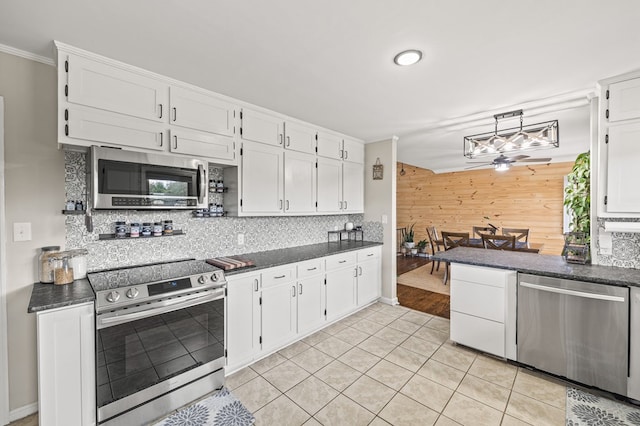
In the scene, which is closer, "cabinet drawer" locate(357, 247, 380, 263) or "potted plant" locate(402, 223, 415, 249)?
"cabinet drawer" locate(357, 247, 380, 263)

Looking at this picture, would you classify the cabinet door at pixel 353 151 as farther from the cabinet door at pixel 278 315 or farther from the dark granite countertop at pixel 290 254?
the cabinet door at pixel 278 315

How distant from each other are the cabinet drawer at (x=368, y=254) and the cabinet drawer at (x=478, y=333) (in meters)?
1.26

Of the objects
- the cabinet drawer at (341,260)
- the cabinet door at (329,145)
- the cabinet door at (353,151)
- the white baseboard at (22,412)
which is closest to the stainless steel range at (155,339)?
the white baseboard at (22,412)

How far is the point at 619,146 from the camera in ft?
7.45

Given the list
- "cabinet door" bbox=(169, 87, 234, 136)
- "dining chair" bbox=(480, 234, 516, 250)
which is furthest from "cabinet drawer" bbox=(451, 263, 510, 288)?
"cabinet door" bbox=(169, 87, 234, 136)

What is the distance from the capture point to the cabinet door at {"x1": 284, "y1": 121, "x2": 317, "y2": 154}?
3.18 metres

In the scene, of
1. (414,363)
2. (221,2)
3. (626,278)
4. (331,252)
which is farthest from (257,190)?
(626,278)

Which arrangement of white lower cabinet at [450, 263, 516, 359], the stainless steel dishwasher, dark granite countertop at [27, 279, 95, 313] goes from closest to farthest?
dark granite countertop at [27, 279, 95, 313] < the stainless steel dishwasher < white lower cabinet at [450, 263, 516, 359]

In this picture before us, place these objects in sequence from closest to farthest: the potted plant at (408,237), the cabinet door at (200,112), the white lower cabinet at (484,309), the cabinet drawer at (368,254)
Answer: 1. the cabinet door at (200,112)
2. the white lower cabinet at (484,309)
3. the cabinet drawer at (368,254)
4. the potted plant at (408,237)

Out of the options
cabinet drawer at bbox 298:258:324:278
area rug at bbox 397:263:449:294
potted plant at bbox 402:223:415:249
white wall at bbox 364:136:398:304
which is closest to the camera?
cabinet drawer at bbox 298:258:324:278

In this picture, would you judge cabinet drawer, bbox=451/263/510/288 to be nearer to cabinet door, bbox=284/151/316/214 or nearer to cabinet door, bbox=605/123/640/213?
cabinet door, bbox=605/123/640/213

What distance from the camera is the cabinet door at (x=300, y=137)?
125 inches

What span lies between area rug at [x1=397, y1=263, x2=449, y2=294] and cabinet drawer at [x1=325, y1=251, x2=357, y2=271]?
2.01 m

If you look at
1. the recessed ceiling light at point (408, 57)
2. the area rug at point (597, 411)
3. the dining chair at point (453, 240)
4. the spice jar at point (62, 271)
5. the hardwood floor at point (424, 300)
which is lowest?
the area rug at point (597, 411)
